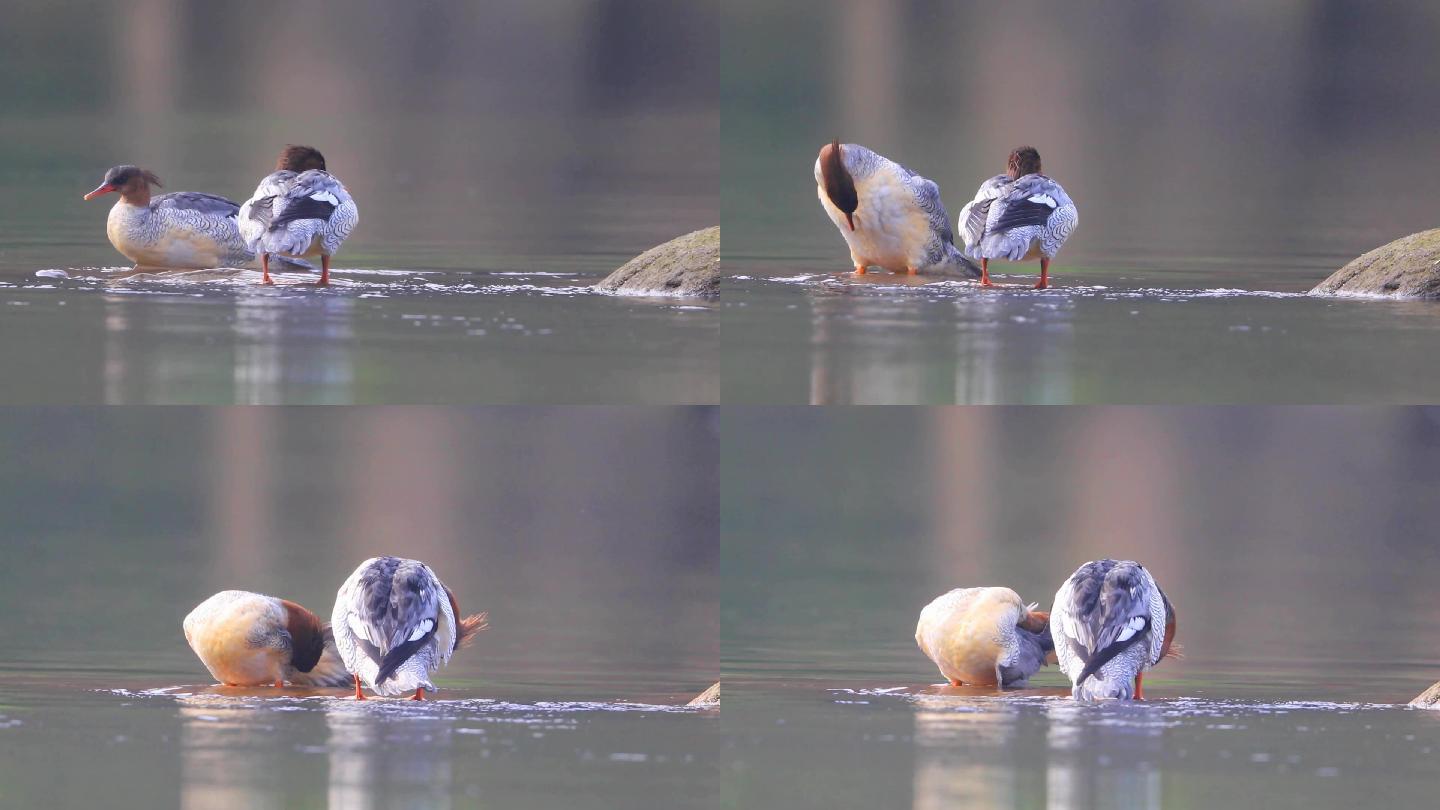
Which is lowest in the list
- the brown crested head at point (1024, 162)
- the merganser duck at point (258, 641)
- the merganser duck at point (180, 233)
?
the merganser duck at point (258, 641)

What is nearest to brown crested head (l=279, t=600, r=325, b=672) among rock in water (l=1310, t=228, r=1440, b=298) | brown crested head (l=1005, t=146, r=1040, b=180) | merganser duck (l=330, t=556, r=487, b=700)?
merganser duck (l=330, t=556, r=487, b=700)

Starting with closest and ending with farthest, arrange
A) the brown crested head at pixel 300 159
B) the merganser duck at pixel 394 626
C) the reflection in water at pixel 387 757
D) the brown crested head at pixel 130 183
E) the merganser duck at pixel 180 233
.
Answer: the reflection in water at pixel 387 757
the merganser duck at pixel 394 626
the merganser duck at pixel 180 233
the brown crested head at pixel 300 159
the brown crested head at pixel 130 183

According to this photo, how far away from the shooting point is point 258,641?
11.4 metres

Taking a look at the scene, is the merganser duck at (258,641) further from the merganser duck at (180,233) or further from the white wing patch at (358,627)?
the merganser duck at (180,233)

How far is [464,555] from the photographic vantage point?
1505cm

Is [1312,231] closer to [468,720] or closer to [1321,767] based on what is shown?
[1321,767]

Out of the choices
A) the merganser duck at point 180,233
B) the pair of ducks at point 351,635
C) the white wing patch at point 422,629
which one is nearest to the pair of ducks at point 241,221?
the merganser duck at point 180,233

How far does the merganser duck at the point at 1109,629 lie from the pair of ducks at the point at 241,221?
4.23 meters

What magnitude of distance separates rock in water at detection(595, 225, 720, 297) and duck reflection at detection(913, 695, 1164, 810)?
9.56 feet

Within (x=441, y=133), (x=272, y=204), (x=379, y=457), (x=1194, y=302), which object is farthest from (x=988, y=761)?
(x=441, y=133)

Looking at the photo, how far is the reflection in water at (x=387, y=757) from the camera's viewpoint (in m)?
9.09

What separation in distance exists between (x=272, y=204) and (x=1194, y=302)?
15.8ft

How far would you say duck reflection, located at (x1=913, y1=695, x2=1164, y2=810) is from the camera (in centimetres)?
916

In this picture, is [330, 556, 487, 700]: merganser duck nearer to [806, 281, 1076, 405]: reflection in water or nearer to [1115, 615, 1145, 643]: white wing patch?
[806, 281, 1076, 405]: reflection in water
